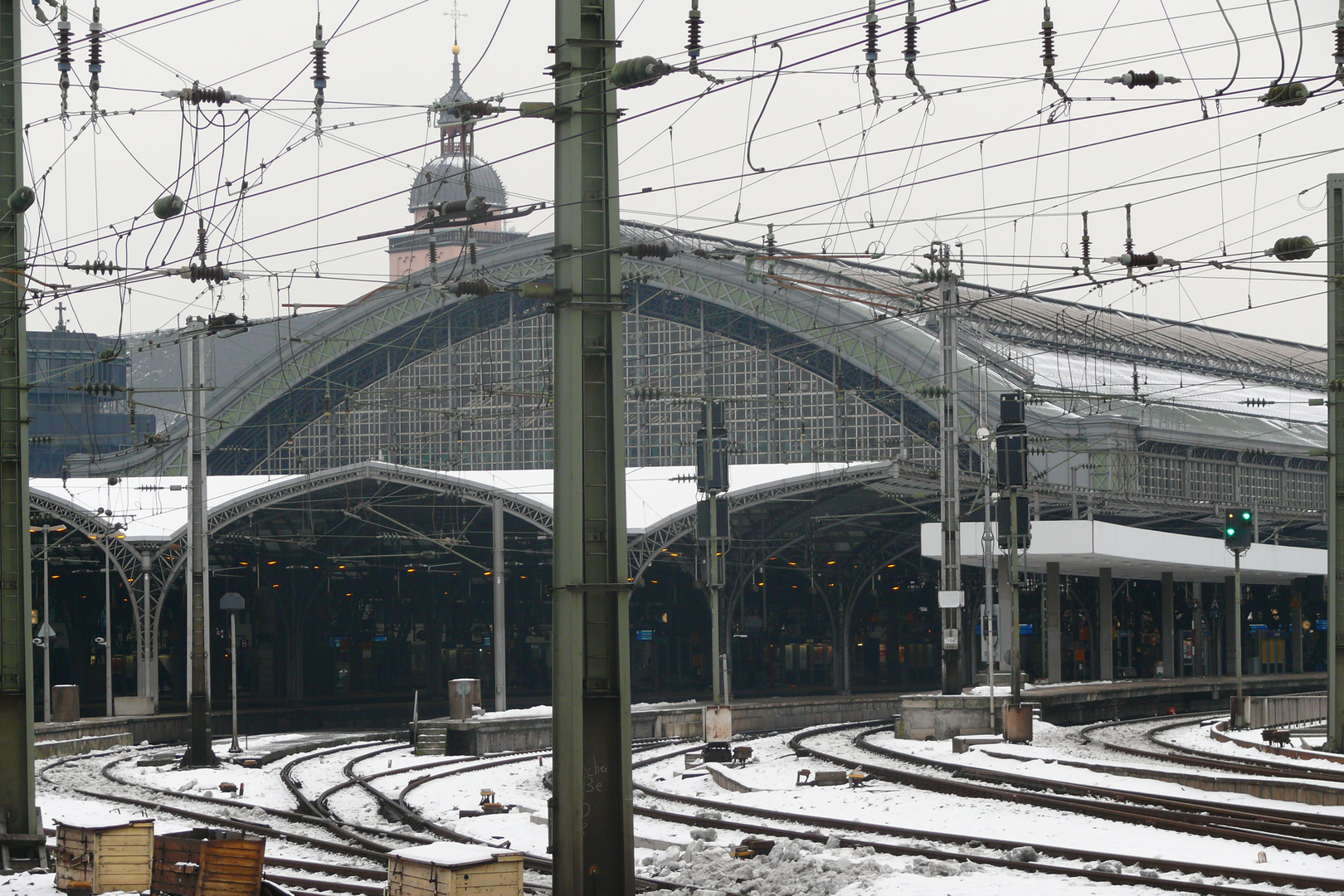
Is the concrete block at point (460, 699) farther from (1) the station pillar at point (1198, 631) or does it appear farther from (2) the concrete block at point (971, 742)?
(1) the station pillar at point (1198, 631)

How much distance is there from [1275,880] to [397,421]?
202 ft

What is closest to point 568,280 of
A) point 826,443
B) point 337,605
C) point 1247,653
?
point 826,443

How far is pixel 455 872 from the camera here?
15.5 m

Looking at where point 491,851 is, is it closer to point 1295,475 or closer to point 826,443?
point 826,443

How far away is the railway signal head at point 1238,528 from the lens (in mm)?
39469

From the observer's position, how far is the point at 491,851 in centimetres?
1616

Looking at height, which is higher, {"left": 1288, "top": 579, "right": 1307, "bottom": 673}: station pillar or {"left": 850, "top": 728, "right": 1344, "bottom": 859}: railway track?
{"left": 850, "top": 728, "right": 1344, "bottom": 859}: railway track

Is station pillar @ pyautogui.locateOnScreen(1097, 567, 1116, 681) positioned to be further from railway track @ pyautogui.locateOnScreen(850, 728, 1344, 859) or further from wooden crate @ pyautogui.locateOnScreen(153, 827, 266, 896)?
wooden crate @ pyautogui.locateOnScreen(153, 827, 266, 896)

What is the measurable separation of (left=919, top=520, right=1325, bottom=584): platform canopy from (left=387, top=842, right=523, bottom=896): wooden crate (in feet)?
99.5

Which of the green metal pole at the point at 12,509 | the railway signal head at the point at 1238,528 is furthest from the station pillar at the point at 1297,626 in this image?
the green metal pole at the point at 12,509

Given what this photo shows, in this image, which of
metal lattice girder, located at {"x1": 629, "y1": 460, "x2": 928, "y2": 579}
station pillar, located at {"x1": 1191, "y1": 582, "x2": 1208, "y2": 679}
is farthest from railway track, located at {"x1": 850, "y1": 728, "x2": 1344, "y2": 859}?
station pillar, located at {"x1": 1191, "y1": 582, "x2": 1208, "y2": 679}

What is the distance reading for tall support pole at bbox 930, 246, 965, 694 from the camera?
4116 centimetres

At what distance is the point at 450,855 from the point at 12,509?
9.25m

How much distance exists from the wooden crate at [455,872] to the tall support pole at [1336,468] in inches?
821
